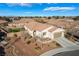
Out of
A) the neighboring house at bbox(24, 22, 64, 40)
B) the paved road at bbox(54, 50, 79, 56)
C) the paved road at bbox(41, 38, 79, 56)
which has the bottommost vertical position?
the paved road at bbox(54, 50, 79, 56)

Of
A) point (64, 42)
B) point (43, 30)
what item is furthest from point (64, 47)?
point (43, 30)

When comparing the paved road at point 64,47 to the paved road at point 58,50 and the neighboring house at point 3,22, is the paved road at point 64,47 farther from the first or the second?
the neighboring house at point 3,22

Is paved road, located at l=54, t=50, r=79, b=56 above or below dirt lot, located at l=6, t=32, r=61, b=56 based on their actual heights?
below

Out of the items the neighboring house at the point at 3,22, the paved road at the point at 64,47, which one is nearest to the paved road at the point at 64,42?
the paved road at the point at 64,47

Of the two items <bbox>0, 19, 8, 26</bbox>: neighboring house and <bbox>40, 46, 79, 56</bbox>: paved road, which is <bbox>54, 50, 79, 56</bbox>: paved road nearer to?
<bbox>40, 46, 79, 56</bbox>: paved road

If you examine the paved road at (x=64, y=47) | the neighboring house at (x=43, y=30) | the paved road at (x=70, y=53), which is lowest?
the paved road at (x=70, y=53)

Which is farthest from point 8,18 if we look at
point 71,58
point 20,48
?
point 71,58

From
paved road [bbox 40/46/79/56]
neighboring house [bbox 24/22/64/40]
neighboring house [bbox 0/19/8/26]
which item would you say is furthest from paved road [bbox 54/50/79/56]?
neighboring house [bbox 0/19/8/26]

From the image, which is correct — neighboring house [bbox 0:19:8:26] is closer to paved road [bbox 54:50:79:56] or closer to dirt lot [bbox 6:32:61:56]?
dirt lot [bbox 6:32:61:56]

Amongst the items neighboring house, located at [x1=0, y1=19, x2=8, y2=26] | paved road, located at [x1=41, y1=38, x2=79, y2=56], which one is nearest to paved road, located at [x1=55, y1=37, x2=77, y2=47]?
paved road, located at [x1=41, y1=38, x2=79, y2=56]
